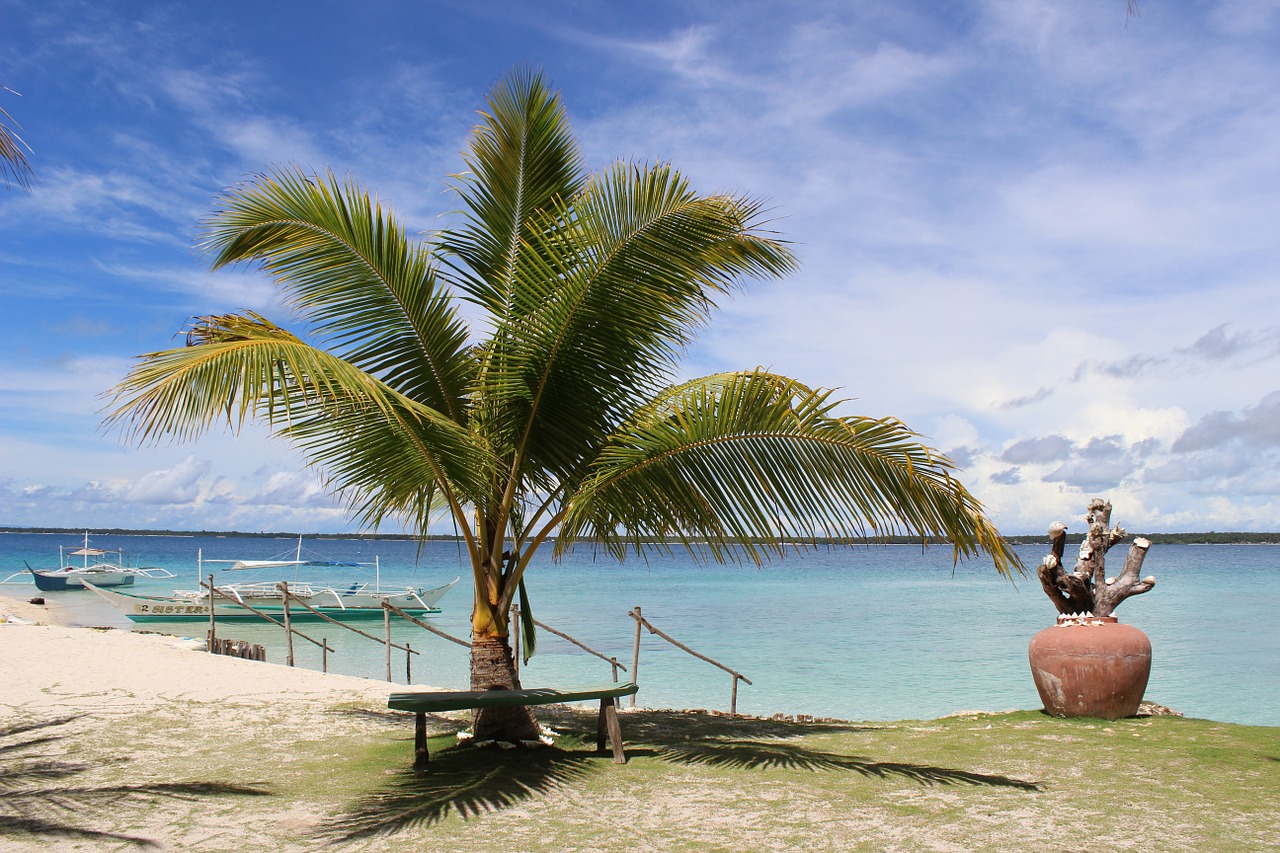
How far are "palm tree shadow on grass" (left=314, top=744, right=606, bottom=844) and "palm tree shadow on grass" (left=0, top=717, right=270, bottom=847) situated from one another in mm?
800

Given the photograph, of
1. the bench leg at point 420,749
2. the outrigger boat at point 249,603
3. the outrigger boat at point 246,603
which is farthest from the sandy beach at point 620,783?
the outrigger boat at point 249,603

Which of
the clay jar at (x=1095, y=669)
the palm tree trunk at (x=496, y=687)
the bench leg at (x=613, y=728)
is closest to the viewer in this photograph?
the bench leg at (x=613, y=728)

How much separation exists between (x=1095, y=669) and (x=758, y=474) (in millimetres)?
3992

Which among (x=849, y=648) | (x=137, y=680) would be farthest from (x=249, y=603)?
(x=137, y=680)

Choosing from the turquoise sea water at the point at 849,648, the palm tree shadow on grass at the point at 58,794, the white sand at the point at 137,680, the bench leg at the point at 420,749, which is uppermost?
the bench leg at the point at 420,749

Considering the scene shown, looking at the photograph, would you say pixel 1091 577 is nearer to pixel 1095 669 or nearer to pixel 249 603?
pixel 1095 669

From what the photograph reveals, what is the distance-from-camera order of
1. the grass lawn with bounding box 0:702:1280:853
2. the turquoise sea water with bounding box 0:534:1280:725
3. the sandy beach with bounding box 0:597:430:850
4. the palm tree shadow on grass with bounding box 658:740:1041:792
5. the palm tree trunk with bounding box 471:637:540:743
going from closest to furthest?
the grass lawn with bounding box 0:702:1280:853, the sandy beach with bounding box 0:597:430:850, the palm tree shadow on grass with bounding box 658:740:1041:792, the palm tree trunk with bounding box 471:637:540:743, the turquoise sea water with bounding box 0:534:1280:725

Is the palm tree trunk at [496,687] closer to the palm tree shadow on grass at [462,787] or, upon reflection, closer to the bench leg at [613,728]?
the palm tree shadow on grass at [462,787]

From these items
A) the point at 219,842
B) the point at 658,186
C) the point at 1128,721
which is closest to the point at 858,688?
the point at 1128,721

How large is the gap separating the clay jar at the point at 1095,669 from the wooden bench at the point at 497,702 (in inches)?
159

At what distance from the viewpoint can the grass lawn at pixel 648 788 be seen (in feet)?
14.3

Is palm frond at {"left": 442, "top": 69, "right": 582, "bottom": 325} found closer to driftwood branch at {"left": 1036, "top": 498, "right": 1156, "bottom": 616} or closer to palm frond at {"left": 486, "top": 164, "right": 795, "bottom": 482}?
palm frond at {"left": 486, "top": 164, "right": 795, "bottom": 482}

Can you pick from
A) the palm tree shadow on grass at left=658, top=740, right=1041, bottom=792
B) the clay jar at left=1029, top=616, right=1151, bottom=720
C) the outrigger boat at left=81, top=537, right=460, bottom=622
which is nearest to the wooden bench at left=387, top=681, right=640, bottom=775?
the palm tree shadow on grass at left=658, top=740, right=1041, bottom=792

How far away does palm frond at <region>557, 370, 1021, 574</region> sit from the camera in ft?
17.2
